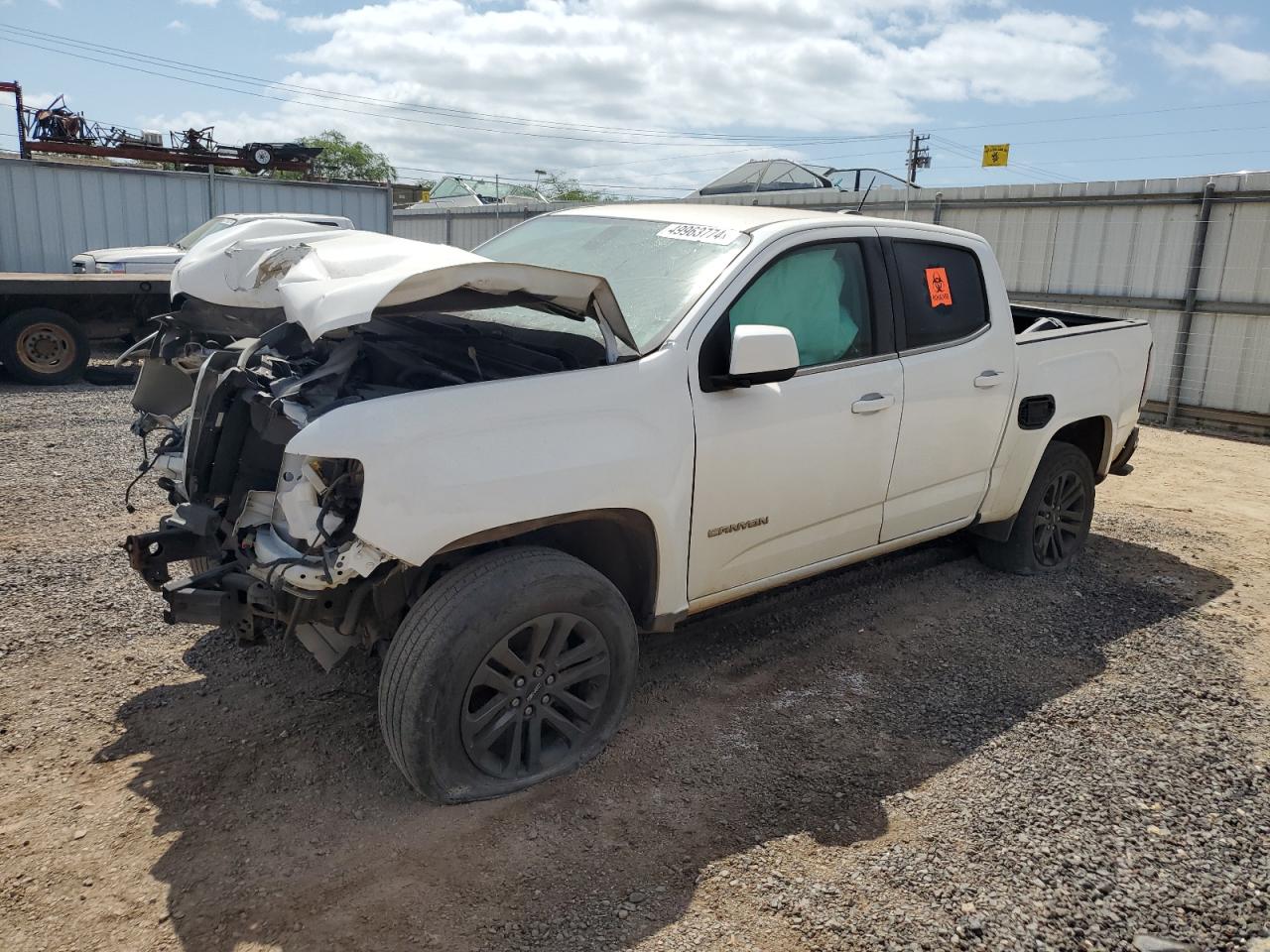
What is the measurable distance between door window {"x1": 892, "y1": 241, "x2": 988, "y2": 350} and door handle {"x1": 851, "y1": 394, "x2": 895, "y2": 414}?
0.33 m

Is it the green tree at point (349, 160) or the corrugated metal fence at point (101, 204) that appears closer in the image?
the corrugated metal fence at point (101, 204)

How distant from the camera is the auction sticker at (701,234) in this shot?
12.7 feet

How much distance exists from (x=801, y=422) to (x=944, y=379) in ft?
3.26

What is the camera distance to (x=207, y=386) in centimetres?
326

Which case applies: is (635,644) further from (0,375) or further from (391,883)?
(0,375)

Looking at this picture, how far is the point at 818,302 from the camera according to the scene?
157 inches

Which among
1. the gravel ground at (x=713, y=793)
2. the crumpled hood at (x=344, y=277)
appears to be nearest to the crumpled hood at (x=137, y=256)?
the gravel ground at (x=713, y=793)

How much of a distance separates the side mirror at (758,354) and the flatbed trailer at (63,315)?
915 centimetres

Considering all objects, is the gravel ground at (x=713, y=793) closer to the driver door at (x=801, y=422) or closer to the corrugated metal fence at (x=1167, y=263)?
the driver door at (x=801, y=422)

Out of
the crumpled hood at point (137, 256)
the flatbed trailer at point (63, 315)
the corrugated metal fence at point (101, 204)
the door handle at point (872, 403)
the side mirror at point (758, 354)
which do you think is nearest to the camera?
the side mirror at point (758, 354)

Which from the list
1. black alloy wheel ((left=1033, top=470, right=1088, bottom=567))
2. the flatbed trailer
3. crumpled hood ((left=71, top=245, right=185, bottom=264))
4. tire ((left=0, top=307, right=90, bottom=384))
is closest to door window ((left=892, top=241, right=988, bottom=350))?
black alloy wheel ((left=1033, top=470, right=1088, bottom=567))

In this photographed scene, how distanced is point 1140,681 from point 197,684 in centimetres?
406

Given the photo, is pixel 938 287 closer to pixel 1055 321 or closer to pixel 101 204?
pixel 1055 321

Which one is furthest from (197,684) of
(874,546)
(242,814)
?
(874,546)
